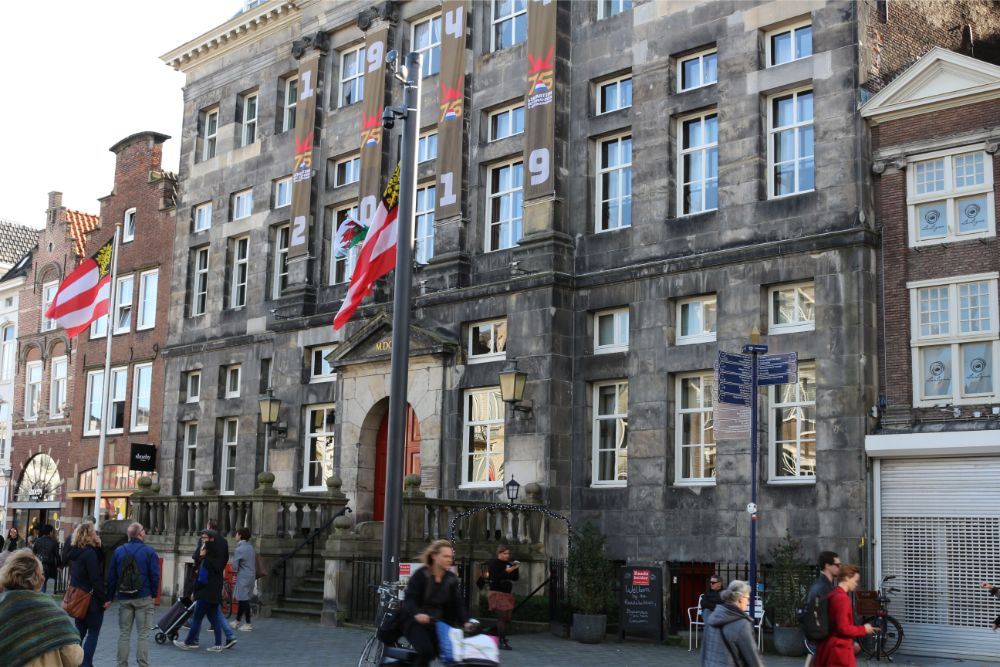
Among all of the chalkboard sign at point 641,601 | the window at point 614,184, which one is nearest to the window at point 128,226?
the window at point 614,184

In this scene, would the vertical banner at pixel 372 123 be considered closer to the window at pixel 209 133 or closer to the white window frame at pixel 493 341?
the white window frame at pixel 493 341

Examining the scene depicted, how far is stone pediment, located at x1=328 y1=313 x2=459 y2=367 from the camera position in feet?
91.6

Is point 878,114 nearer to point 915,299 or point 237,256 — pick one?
point 915,299

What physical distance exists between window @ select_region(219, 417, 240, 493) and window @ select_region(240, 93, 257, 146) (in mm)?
8457

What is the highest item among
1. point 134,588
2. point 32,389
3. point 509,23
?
point 509,23

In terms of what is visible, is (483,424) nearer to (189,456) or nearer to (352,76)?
(352,76)

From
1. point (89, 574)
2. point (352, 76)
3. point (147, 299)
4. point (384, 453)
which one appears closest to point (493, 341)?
point (384, 453)

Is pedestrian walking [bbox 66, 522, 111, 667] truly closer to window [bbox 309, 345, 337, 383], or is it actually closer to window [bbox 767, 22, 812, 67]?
window [bbox 767, 22, 812, 67]

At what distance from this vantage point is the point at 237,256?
121 ft

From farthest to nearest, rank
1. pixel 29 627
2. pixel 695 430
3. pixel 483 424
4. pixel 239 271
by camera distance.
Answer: pixel 239 271
pixel 483 424
pixel 695 430
pixel 29 627

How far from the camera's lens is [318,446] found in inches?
1266

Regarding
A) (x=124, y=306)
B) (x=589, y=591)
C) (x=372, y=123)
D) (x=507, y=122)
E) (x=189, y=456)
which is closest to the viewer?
(x=589, y=591)

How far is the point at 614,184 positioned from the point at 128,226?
71.0 ft

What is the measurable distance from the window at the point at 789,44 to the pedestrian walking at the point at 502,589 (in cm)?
1096
